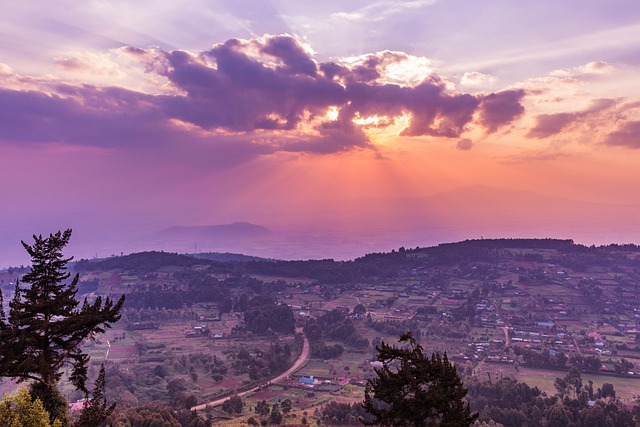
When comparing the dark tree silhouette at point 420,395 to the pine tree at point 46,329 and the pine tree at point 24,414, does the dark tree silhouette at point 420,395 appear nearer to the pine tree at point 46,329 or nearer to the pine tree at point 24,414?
the pine tree at point 46,329

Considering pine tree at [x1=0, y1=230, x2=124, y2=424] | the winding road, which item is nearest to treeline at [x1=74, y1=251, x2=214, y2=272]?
the winding road

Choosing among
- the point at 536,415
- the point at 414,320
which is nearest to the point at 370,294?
the point at 414,320

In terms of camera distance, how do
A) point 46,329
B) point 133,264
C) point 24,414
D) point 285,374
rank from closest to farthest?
point 24,414 → point 46,329 → point 285,374 → point 133,264

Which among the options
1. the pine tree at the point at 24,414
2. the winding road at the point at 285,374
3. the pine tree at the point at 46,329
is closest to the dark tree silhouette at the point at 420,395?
the pine tree at the point at 46,329

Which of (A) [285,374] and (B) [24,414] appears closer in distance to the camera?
(B) [24,414]

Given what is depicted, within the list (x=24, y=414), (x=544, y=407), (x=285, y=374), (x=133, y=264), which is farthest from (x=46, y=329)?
(x=133, y=264)

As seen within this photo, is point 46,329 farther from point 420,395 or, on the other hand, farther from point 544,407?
point 544,407

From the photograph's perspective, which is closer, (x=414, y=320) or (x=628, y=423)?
(x=628, y=423)

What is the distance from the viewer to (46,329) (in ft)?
54.4

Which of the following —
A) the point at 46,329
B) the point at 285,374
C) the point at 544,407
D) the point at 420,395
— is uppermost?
the point at 46,329

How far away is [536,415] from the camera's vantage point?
60281 mm

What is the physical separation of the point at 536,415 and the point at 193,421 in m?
42.3

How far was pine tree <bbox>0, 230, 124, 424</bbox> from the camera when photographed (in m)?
16.3

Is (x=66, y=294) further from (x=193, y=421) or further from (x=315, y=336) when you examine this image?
(x=315, y=336)
